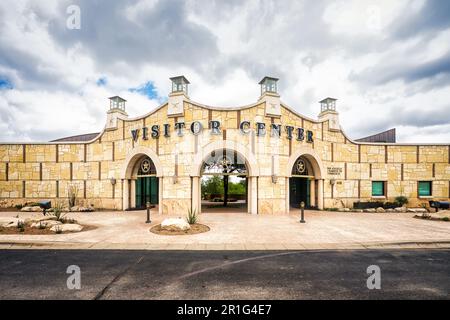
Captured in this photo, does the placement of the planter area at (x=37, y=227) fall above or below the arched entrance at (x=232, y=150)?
below

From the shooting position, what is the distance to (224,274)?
17.0ft

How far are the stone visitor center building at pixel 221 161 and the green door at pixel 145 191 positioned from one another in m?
0.08

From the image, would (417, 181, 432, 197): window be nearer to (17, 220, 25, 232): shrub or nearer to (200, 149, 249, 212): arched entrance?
(200, 149, 249, 212): arched entrance

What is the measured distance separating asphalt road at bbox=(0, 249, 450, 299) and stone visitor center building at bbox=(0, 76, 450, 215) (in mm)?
7653

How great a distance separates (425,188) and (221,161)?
53.0 ft

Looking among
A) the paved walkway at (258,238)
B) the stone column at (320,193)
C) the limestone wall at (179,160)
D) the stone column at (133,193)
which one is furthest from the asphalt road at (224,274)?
the stone column at (133,193)

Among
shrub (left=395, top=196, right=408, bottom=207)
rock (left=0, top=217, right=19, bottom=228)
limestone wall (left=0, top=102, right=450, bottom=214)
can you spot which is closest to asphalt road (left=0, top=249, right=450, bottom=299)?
rock (left=0, top=217, right=19, bottom=228)

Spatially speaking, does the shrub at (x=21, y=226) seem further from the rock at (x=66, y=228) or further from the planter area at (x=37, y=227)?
the rock at (x=66, y=228)

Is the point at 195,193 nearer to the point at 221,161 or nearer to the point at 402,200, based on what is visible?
the point at 221,161

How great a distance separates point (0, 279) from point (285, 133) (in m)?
13.8

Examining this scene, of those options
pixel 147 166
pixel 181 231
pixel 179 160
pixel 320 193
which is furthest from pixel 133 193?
pixel 320 193

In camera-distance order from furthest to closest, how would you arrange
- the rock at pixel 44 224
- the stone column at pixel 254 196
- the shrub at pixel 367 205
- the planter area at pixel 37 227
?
the shrub at pixel 367 205 → the stone column at pixel 254 196 → the rock at pixel 44 224 → the planter area at pixel 37 227

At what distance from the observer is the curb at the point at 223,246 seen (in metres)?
7.20

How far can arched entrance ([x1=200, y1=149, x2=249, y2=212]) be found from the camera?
14906 millimetres
